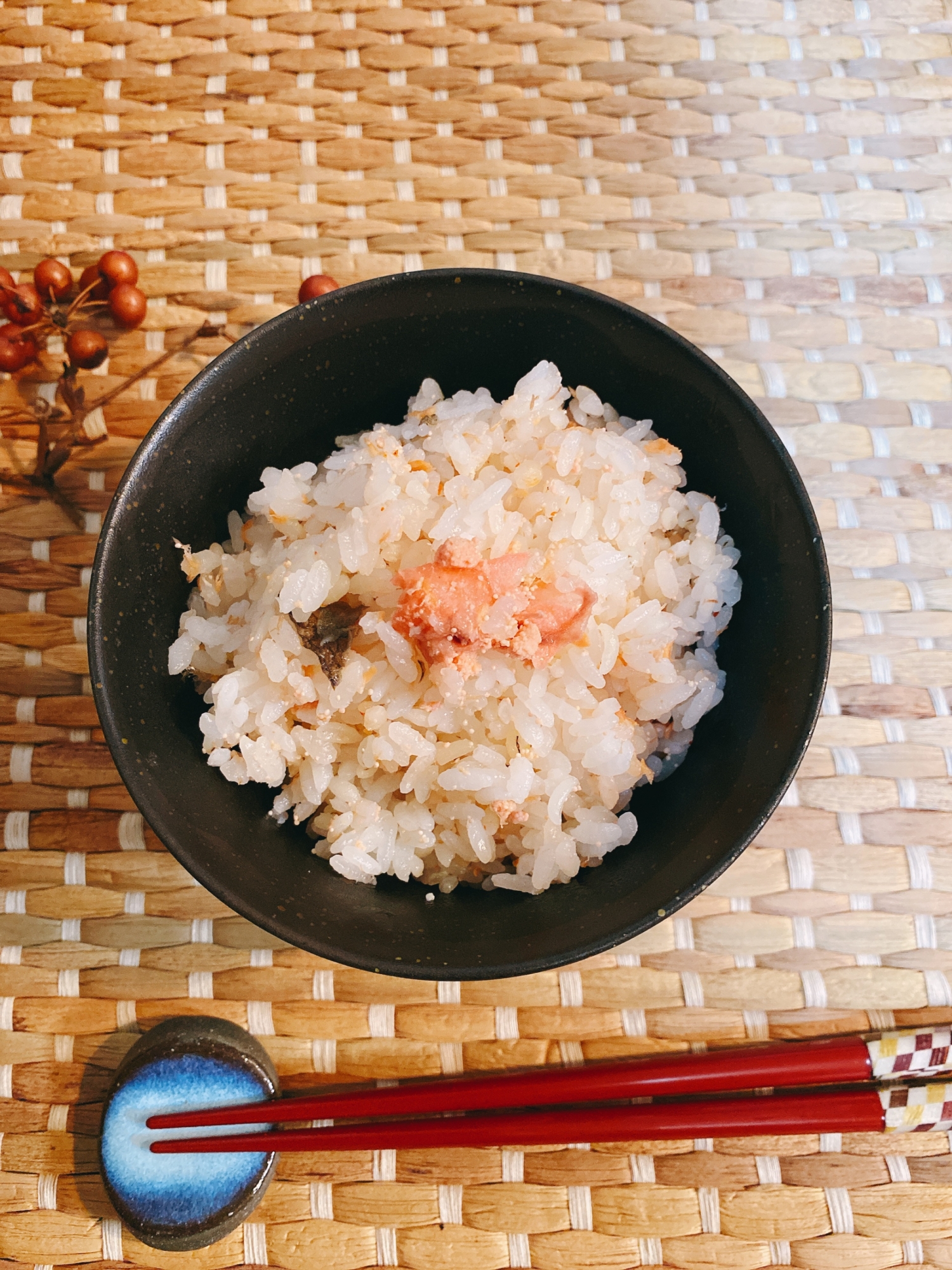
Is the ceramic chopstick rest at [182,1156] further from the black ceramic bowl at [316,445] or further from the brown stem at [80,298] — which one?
the brown stem at [80,298]

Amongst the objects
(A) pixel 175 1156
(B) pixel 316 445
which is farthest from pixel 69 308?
(A) pixel 175 1156

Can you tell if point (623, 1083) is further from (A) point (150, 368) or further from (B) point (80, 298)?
(B) point (80, 298)

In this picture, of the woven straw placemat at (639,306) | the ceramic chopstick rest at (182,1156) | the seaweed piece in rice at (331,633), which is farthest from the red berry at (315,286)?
the ceramic chopstick rest at (182,1156)

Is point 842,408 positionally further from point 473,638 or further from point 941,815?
point 473,638

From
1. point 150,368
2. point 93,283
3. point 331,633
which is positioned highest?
point 93,283

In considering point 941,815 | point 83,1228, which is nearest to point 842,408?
point 941,815

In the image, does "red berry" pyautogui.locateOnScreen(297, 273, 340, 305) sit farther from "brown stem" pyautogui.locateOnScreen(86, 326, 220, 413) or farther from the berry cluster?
the berry cluster

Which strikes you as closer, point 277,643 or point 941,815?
point 277,643
